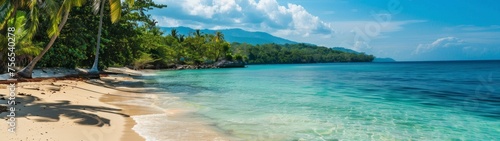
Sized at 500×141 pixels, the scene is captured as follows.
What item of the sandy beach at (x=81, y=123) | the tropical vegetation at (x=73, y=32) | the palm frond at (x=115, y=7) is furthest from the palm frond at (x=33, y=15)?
the sandy beach at (x=81, y=123)

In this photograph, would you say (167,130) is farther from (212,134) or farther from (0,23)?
(0,23)

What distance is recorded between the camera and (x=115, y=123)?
10008 millimetres

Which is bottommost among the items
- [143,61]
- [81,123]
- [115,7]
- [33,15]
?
[81,123]

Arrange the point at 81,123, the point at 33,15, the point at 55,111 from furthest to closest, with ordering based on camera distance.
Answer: the point at 33,15 < the point at 55,111 < the point at 81,123

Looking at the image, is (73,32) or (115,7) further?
(73,32)

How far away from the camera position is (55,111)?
10641 mm

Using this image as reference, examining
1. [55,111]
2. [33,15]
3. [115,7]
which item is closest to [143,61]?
[115,7]

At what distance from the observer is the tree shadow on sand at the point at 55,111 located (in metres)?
9.37

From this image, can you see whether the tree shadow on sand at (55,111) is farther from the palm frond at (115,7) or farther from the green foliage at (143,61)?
the green foliage at (143,61)

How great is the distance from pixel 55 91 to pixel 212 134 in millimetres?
10417

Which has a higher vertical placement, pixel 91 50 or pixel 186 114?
pixel 91 50

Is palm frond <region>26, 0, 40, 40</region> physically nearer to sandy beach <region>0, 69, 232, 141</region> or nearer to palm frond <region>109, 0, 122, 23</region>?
palm frond <region>109, 0, 122, 23</region>

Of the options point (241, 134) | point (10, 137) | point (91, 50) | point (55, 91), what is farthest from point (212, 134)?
point (91, 50)

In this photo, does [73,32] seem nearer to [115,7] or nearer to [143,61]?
[115,7]
